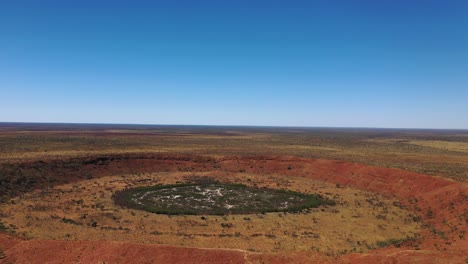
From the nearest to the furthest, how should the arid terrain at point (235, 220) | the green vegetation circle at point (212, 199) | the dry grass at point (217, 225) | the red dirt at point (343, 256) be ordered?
the red dirt at point (343, 256), the arid terrain at point (235, 220), the dry grass at point (217, 225), the green vegetation circle at point (212, 199)

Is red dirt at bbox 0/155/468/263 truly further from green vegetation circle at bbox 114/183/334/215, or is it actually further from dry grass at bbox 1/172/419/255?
green vegetation circle at bbox 114/183/334/215

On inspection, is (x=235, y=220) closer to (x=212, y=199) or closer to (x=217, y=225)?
(x=217, y=225)

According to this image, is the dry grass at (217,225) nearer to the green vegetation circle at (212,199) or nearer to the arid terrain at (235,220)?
the arid terrain at (235,220)

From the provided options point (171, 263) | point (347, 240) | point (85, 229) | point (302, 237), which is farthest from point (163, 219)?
point (347, 240)

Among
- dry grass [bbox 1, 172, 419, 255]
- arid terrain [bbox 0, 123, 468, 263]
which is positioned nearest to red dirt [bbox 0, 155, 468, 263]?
arid terrain [bbox 0, 123, 468, 263]

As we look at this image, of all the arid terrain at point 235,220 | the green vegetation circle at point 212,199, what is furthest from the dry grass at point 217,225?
the green vegetation circle at point 212,199

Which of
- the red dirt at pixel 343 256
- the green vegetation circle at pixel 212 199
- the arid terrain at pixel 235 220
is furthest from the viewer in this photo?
the green vegetation circle at pixel 212 199

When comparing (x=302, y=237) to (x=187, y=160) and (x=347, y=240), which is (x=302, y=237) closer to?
(x=347, y=240)
